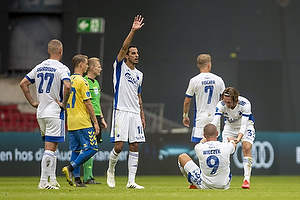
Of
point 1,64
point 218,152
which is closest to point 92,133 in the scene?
point 218,152

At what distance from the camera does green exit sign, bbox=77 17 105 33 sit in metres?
18.3

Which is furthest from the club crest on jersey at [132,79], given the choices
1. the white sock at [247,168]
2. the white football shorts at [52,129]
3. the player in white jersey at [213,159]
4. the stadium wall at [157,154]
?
the stadium wall at [157,154]

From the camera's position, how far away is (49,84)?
7707 millimetres

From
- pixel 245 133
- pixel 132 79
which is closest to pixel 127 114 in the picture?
pixel 132 79

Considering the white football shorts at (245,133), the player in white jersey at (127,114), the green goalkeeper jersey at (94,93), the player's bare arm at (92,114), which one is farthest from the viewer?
the green goalkeeper jersey at (94,93)

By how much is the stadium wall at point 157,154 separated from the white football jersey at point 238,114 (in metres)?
5.97

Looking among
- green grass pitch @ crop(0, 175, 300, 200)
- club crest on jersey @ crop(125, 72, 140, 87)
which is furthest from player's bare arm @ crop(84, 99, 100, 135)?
green grass pitch @ crop(0, 175, 300, 200)

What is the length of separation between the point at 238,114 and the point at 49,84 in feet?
9.09

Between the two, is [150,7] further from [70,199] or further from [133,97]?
[70,199]

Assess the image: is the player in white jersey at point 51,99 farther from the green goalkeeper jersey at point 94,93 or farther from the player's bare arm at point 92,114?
the green goalkeeper jersey at point 94,93

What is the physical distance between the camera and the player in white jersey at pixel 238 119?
8.19 metres

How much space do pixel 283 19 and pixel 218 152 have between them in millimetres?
12894

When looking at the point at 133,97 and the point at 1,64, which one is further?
the point at 1,64

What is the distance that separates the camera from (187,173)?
7742mm
